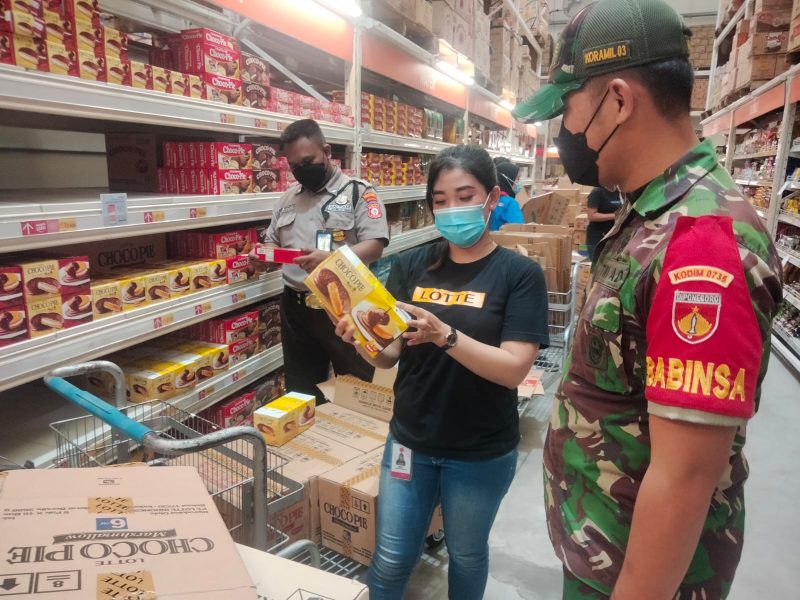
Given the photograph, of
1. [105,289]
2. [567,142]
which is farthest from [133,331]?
[567,142]

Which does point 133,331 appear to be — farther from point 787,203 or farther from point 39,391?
point 787,203

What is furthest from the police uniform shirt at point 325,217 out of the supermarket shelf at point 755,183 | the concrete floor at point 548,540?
the supermarket shelf at point 755,183

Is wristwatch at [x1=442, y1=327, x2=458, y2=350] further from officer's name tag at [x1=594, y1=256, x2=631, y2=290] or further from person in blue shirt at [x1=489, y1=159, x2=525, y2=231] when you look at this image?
person in blue shirt at [x1=489, y1=159, x2=525, y2=231]

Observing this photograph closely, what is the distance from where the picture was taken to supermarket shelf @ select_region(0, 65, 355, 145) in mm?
1592

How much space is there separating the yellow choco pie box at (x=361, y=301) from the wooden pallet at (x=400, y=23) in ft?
9.11

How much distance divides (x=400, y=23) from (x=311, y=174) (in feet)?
6.89

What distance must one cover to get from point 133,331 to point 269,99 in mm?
1443

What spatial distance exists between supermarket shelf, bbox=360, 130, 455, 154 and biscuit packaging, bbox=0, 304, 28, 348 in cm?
263

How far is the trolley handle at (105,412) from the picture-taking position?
4.24 feet

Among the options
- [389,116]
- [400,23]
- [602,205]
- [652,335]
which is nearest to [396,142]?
[389,116]

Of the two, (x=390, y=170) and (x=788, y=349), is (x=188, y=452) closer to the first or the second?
(x=390, y=170)

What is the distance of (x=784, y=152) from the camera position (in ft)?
19.5

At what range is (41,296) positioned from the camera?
179 centimetres

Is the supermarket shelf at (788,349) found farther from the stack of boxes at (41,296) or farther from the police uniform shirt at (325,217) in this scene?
the stack of boxes at (41,296)
